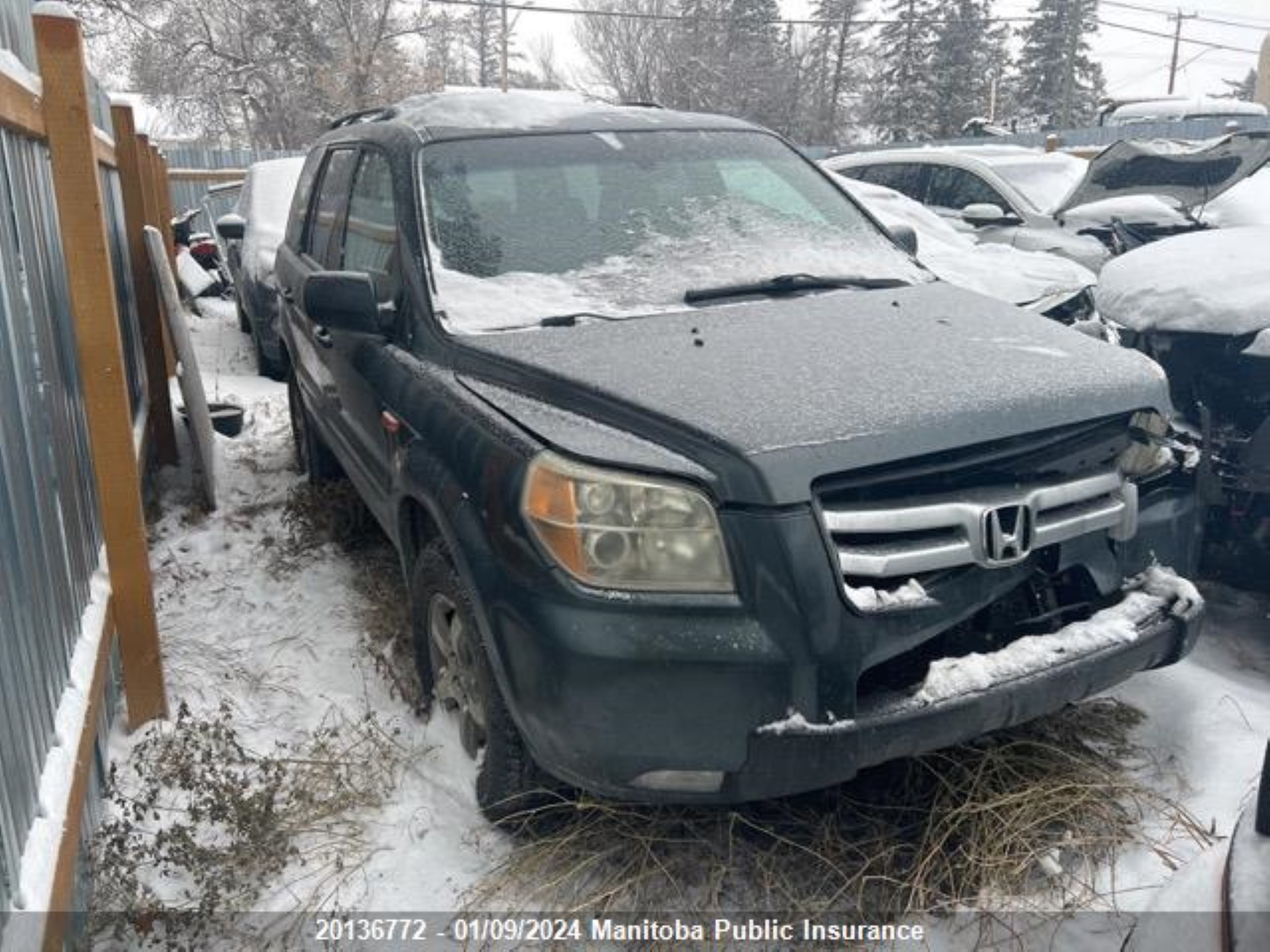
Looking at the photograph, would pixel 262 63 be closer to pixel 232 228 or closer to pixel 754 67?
pixel 754 67

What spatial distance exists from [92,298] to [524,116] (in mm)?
1632

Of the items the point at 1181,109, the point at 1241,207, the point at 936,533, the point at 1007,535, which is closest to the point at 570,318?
the point at 936,533

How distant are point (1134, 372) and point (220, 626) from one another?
10.7 ft

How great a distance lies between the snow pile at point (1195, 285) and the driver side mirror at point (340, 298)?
2.71 meters

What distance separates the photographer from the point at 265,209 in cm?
878

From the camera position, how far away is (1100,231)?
23.8 feet

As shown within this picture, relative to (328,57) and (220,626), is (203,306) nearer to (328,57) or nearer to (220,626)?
(220,626)

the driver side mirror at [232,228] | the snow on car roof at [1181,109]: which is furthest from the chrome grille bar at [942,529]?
the snow on car roof at [1181,109]

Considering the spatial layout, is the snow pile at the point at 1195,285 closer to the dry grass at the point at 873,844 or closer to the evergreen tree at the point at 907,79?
the dry grass at the point at 873,844

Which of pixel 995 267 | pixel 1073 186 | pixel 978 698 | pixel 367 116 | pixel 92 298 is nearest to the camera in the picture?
pixel 978 698

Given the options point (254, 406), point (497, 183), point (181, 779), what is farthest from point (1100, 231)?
point (181, 779)

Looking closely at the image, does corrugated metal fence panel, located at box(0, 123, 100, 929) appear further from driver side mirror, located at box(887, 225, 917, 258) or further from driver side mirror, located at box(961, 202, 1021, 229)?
driver side mirror, located at box(961, 202, 1021, 229)

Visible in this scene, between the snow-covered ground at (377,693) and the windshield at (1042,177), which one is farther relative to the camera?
the windshield at (1042,177)

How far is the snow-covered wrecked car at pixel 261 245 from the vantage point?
7.43m
